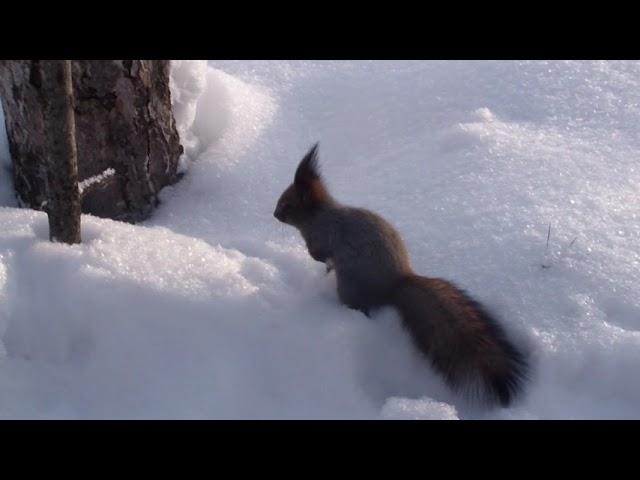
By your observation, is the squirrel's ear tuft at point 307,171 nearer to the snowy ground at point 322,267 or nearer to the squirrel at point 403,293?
the squirrel at point 403,293

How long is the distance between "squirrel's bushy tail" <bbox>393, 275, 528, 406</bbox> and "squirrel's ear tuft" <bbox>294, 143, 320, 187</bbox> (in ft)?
1.99

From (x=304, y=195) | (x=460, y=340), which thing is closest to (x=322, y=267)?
(x=304, y=195)

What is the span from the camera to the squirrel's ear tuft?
8.80 ft

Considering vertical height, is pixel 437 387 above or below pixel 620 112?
below

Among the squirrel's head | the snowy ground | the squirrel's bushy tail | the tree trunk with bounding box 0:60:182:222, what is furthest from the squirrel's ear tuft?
the tree trunk with bounding box 0:60:182:222

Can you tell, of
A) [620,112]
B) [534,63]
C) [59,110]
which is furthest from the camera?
[534,63]

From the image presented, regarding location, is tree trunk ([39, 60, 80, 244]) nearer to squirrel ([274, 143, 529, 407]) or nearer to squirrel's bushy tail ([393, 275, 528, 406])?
squirrel ([274, 143, 529, 407])

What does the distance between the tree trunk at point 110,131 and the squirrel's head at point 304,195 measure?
66cm

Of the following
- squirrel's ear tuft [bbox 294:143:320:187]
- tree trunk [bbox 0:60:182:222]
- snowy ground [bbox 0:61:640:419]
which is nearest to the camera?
snowy ground [bbox 0:61:640:419]

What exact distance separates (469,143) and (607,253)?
937mm

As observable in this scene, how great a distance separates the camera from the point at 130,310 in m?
2.05

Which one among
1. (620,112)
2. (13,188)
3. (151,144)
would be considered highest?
(620,112)

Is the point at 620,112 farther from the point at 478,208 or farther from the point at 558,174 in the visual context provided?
the point at 478,208

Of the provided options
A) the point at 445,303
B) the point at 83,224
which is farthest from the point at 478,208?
the point at 83,224
